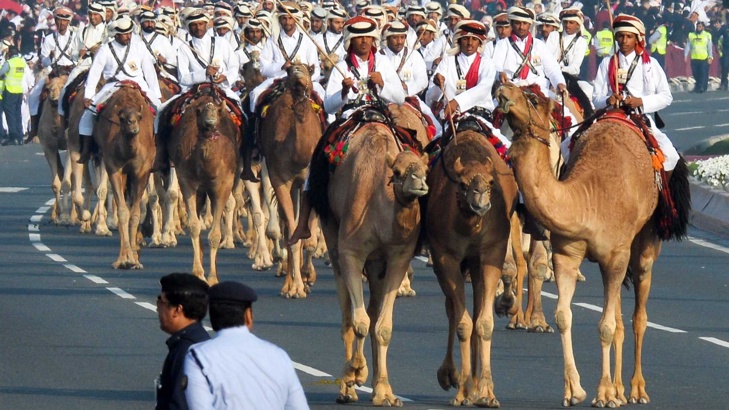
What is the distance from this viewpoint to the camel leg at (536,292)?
16797 mm

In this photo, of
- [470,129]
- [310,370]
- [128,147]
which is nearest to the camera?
[470,129]

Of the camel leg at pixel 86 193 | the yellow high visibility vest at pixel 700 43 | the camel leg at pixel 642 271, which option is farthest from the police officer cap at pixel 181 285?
the yellow high visibility vest at pixel 700 43

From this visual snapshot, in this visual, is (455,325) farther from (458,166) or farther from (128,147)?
(128,147)

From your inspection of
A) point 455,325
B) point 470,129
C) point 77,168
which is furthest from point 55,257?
point 455,325

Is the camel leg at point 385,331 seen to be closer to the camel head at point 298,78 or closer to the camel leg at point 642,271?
the camel leg at point 642,271

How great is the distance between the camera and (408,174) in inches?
504

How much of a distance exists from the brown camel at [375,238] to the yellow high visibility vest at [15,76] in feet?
103

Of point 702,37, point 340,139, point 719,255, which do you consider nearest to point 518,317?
point 340,139

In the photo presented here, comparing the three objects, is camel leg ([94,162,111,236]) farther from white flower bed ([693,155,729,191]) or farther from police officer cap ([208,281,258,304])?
police officer cap ([208,281,258,304])

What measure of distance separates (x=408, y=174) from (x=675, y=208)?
2.67m

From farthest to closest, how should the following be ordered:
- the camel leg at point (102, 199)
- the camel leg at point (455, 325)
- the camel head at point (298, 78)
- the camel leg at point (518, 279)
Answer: the camel leg at point (102, 199) → the camel head at point (298, 78) → the camel leg at point (518, 279) → the camel leg at point (455, 325)

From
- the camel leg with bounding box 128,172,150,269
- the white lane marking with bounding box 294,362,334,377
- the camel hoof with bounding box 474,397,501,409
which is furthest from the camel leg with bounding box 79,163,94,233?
the camel hoof with bounding box 474,397,501,409

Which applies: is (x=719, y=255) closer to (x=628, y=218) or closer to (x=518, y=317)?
(x=518, y=317)

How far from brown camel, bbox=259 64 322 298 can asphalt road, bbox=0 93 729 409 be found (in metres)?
0.31
